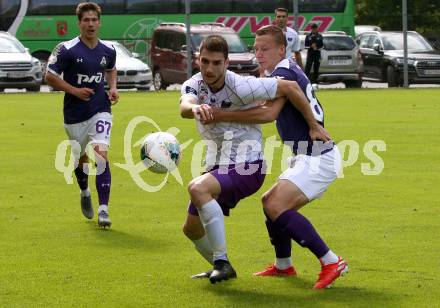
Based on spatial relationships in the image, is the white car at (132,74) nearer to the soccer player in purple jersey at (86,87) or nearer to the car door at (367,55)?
the car door at (367,55)

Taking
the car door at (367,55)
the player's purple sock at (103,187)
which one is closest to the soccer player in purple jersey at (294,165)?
the player's purple sock at (103,187)

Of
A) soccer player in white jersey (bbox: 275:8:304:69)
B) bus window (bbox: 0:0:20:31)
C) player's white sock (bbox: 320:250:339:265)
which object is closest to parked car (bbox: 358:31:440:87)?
bus window (bbox: 0:0:20:31)

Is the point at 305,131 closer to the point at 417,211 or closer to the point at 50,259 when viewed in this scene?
the point at 50,259

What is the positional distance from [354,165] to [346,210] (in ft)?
13.6

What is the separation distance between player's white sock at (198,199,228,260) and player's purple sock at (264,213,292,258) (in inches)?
18.0

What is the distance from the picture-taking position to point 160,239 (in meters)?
10.6

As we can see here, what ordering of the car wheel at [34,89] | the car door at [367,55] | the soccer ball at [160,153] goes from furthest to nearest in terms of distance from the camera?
1. the car door at [367,55]
2. the car wheel at [34,89]
3. the soccer ball at [160,153]

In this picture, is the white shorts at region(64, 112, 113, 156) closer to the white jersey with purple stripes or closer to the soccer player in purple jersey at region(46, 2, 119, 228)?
the soccer player in purple jersey at region(46, 2, 119, 228)

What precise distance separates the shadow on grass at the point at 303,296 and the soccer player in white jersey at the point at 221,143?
0.13 metres

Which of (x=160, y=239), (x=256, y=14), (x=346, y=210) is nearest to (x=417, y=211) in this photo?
(x=346, y=210)

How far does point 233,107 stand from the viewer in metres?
8.38

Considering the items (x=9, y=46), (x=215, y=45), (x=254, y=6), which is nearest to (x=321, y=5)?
(x=254, y=6)

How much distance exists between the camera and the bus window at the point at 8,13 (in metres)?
42.9

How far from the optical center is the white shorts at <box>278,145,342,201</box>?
8234 millimetres
